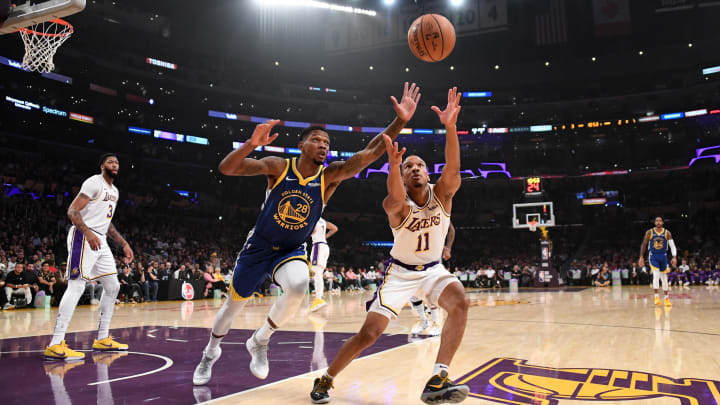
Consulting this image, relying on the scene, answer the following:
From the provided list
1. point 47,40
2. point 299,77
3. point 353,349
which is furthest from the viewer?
point 299,77

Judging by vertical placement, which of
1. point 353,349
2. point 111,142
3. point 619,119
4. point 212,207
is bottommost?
point 353,349

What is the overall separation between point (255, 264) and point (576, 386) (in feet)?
8.49

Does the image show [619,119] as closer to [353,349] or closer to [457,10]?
[457,10]

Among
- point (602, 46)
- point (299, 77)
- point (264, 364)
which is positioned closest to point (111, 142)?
point (299, 77)

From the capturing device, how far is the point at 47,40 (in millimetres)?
9602

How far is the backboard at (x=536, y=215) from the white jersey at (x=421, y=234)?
22.0m

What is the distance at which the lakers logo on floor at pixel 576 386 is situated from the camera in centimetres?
329

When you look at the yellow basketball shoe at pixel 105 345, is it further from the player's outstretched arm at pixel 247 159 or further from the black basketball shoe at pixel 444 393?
the black basketball shoe at pixel 444 393

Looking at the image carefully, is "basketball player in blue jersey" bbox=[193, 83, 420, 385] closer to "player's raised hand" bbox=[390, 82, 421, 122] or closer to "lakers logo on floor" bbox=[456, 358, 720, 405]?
"player's raised hand" bbox=[390, 82, 421, 122]

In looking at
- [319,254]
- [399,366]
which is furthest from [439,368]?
[319,254]

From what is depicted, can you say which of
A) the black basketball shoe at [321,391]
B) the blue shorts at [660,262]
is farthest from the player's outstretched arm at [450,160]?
the blue shorts at [660,262]

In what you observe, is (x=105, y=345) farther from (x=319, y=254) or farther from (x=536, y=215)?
(x=536, y=215)

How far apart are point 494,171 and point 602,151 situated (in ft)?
27.0

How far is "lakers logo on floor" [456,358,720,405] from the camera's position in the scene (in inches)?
130
